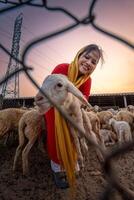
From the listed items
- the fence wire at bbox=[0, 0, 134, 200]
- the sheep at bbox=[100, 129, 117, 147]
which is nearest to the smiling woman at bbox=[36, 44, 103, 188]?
the fence wire at bbox=[0, 0, 134, 200]

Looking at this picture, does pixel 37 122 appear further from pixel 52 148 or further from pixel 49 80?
pixel 49 80

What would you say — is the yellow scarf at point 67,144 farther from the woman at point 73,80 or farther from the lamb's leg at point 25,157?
the lamb's leg at point 25,157

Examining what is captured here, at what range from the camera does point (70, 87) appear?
2301 mm

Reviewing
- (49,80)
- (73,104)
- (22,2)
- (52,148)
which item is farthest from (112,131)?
(22,2)

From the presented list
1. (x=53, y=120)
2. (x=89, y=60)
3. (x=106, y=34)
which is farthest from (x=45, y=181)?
(x=106, y=34)

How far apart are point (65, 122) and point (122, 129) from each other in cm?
300

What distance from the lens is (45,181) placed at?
12.7 feet

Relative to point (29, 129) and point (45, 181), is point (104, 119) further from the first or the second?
point (45, 181)

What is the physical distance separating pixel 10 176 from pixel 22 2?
3.32 m

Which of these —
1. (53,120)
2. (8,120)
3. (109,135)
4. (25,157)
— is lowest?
(25,157)

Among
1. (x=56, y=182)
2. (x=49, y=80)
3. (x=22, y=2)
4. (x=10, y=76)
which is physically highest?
(x=49, y=80)

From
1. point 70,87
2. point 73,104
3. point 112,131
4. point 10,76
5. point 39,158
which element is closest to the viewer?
point 10,76

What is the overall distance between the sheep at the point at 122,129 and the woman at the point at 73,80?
247cm

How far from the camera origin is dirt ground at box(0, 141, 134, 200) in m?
3.44
